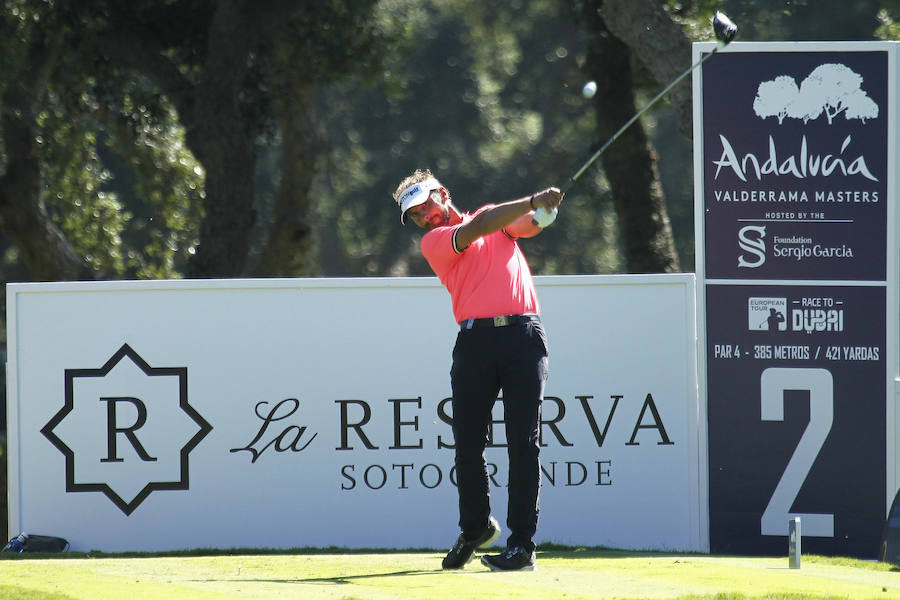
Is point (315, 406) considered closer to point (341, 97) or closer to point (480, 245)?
point (480, 245)

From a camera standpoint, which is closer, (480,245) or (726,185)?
(480,245)

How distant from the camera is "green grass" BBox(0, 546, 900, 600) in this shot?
14.3 feet

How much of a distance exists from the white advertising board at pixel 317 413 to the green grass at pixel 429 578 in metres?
0.77

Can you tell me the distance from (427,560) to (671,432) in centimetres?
183

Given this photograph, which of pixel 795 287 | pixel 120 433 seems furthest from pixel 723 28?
pixel 120 433

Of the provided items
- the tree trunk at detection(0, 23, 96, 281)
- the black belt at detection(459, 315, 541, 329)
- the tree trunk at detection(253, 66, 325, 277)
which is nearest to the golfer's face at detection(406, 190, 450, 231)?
the black belt at detection(459, 315, 541, 329)

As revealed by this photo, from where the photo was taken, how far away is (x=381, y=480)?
266 inches

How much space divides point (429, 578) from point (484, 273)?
4.07 ft

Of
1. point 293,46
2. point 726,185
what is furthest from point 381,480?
point 293,46

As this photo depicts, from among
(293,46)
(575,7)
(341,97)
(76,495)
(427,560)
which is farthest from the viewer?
(341,97)

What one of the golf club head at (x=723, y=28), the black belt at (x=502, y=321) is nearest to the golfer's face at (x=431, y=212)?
the black belt at (x=502, y=321)

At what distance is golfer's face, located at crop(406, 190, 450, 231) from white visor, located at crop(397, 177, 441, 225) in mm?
22

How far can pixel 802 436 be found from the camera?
6.72 m

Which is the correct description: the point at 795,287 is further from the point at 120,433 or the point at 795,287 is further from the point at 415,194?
the point at 120,433
